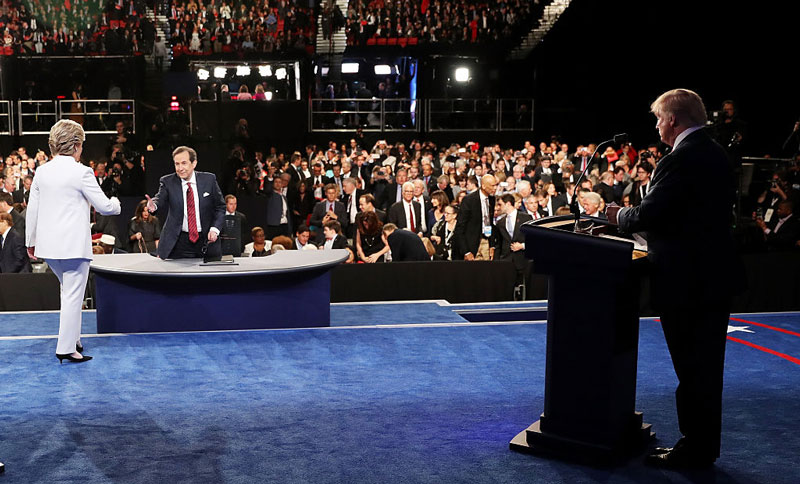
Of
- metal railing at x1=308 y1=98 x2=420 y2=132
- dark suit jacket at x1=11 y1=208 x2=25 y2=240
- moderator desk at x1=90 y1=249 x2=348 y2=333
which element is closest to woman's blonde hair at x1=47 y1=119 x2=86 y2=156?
moderator desk at x1=90 y1=249 x2=348 y2=333

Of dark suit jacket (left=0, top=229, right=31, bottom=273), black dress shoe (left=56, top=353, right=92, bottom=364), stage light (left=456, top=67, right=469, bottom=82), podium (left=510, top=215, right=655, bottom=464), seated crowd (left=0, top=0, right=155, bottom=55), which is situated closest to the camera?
podium (left=510, top=215, right=655, bottom=464)

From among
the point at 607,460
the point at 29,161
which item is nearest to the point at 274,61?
the point at 29,161

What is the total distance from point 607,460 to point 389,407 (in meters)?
1.40

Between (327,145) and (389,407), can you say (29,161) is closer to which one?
(327,145)

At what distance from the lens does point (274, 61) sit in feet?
67.3

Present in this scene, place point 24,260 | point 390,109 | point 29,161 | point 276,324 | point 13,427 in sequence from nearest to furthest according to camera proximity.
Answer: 1. point 13,427
2. point 276,324
3. point 24,260
4. point 29,161
5. point 390,109

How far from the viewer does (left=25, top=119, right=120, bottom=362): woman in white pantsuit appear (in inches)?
211

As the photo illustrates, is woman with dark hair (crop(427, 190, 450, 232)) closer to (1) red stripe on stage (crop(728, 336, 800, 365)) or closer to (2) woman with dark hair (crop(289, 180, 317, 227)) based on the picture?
(2) woman with dark hair (crop(289, 180, 317, 227))

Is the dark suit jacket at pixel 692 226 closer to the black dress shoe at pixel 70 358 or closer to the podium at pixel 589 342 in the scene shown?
the podium at pixel 589 342

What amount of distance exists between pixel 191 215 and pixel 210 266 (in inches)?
18.1

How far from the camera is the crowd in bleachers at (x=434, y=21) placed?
22.7 metres

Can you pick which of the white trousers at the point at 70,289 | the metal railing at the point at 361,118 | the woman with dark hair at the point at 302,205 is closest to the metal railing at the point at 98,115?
the metal railing at the point at 361,118

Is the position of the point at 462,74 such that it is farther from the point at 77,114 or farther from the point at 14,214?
the point at 14,214

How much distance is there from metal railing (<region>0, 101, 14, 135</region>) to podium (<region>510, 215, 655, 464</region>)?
1706 centimetres
